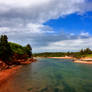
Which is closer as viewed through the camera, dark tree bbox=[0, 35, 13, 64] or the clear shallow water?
the clear shallow water

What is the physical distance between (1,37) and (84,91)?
46441 mm

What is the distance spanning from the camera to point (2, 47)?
44188 millimetres

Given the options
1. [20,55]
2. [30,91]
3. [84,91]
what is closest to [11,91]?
[30,91]

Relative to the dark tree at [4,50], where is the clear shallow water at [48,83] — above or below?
below

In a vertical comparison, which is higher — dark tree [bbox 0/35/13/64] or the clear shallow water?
dark tree [bbox 0/35/13/64]

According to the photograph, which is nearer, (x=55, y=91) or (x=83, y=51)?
(x=55, y=91)

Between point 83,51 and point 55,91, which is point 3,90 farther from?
point 83,51

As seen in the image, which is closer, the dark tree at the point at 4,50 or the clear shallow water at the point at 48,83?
the clear shallow water at the point at 48,83

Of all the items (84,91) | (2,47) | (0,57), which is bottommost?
(84,91)

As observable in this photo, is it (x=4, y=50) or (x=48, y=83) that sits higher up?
(x=4, y=50)

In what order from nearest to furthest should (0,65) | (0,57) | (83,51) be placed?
1. (0,65)
2. (0,57)
3. (83,51)

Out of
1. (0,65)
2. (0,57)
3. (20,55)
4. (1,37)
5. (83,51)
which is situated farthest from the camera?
(83,51)

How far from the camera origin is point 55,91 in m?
16.6

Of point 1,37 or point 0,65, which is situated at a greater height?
point 1,37
